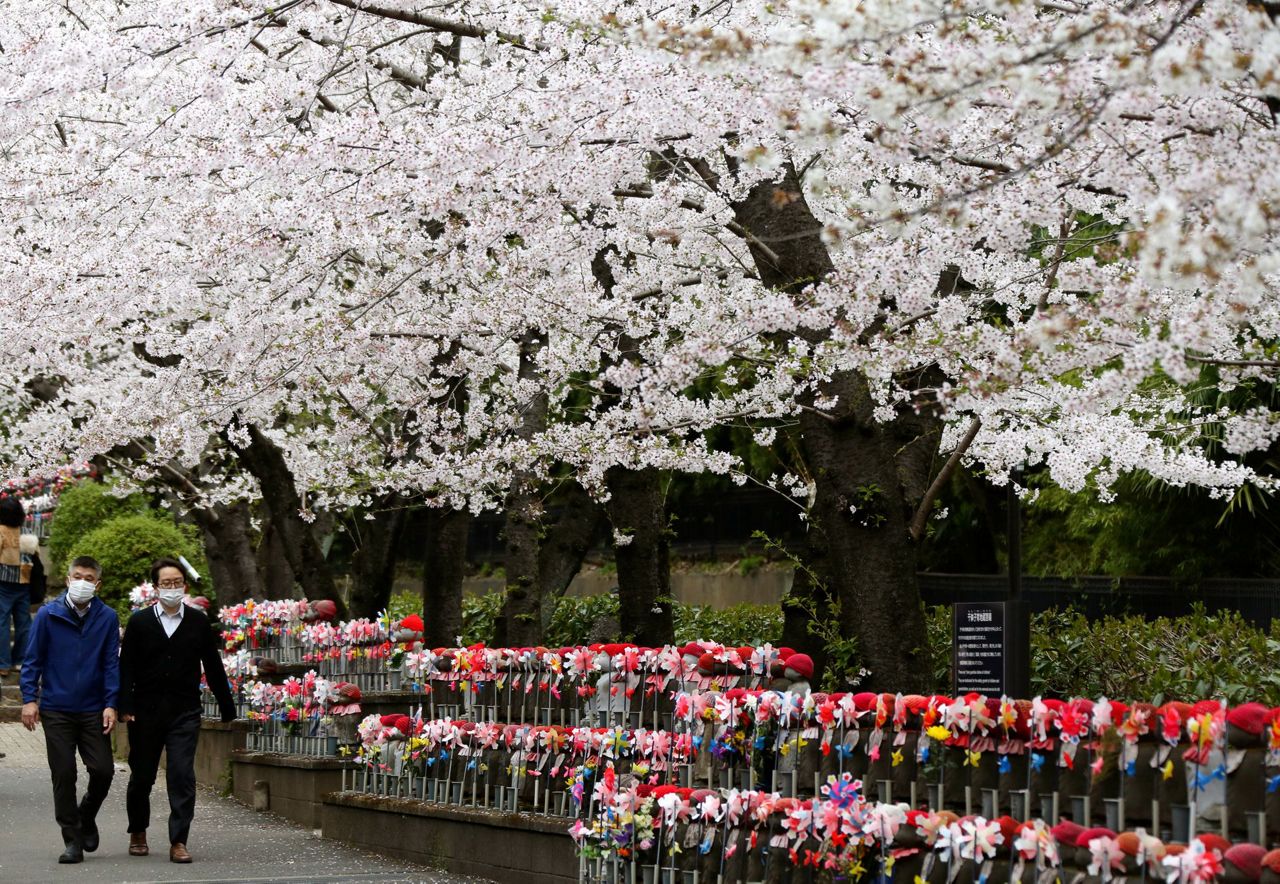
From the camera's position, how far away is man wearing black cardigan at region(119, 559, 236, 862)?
1023 cm

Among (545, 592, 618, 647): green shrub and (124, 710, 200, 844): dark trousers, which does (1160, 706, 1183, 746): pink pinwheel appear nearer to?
(124, 710, 200, 844): dark trousers

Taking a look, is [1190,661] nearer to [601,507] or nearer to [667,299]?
[667,299]

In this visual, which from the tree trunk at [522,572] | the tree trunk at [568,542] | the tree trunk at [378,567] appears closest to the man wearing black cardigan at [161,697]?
the tree trunk at [522,572]

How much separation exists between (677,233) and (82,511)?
65.0ft

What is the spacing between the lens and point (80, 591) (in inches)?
401

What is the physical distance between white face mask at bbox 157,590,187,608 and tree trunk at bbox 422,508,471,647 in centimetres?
461

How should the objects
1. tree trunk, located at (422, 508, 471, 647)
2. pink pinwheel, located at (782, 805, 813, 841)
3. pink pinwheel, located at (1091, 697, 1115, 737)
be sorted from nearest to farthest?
pink pinwheel, located at (1091, 697, 1115, 737)
pink pinwheel, located at (782, 805, 813, 841)
tree trunk, located at (422, 508, 471, 647)

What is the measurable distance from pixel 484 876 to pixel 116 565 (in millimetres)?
13486

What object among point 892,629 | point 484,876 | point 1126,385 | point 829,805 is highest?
point 1126,385

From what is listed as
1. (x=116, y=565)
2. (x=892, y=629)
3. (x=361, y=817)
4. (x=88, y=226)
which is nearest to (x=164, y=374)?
(x=88, y=226)

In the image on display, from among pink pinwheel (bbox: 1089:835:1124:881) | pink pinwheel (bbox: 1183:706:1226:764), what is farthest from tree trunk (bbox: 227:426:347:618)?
pink pinwheel (bbox: 1183:706:1226:764)

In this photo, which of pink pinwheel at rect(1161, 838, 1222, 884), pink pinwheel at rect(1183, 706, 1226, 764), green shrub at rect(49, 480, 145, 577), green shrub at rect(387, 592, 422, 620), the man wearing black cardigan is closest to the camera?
pink pinwheel at rect(1161, 838, 1222, 884)

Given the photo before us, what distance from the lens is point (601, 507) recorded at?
1467 cm

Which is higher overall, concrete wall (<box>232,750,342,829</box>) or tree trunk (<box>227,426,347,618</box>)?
tree trunk (<box>227,426,347,618</box>)
